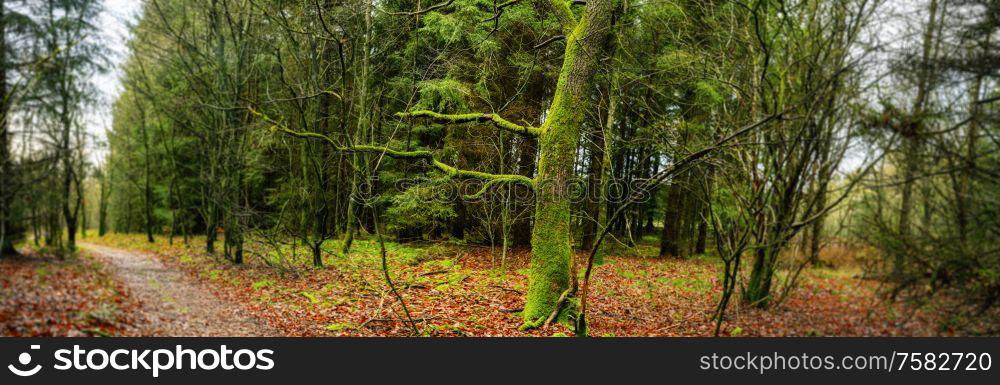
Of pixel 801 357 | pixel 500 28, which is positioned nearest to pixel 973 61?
pixel 801 357

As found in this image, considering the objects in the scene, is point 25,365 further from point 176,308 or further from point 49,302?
point 176,308

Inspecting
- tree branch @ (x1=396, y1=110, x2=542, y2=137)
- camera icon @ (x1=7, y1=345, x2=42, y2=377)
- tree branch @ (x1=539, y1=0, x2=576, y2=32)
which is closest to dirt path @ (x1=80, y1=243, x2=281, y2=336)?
camera icon @ (x1=7, y1=345, x2=42, y2=377)

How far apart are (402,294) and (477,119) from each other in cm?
148

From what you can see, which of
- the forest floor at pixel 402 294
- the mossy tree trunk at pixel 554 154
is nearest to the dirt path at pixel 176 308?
the forest floor at pixel 402 294

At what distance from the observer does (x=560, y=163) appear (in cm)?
286

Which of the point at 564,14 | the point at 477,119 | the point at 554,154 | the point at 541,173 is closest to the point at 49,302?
the point at 477,119

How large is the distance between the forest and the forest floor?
0.06 ft

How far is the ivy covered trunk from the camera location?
2.84m

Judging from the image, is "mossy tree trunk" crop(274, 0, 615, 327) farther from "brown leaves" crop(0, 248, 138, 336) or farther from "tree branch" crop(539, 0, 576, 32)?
"brown leaves" crop(0, 248, 138, 336)

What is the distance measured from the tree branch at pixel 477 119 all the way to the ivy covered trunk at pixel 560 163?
0.41 ft

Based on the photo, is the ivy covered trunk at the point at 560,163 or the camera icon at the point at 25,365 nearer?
the camera icon at the point at 25,365

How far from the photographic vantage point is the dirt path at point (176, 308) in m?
2.31

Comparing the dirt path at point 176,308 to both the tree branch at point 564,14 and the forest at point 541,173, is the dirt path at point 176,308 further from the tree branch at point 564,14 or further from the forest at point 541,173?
the tree branch at point 564,14

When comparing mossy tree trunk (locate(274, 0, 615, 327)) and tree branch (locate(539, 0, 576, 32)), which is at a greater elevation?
tree branch (locate(539, 0, 576, 32))
